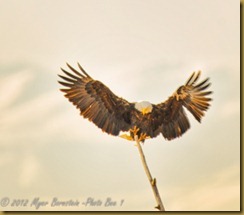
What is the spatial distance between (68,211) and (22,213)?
0.60m

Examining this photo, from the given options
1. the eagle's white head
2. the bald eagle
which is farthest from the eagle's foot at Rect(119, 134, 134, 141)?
the eagle's white head

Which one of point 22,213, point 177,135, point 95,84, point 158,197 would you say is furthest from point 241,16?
point 22,213

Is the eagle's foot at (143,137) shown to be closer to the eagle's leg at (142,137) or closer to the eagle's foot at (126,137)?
the eagle's leg at (142,137)

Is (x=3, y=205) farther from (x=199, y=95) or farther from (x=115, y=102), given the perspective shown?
(x=199, y=95)

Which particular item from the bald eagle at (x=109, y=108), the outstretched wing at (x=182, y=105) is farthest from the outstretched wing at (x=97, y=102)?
the outstretched wing at (x=182, y=105)

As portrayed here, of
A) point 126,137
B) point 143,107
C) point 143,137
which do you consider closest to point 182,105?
point 143,107

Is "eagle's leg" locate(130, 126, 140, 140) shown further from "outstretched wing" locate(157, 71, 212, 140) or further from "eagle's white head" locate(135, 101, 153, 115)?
"outstretched wing" locate(157, 71, 212, 140)

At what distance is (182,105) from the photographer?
5422mm

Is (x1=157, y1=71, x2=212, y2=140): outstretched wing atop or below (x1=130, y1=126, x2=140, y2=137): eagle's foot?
atop

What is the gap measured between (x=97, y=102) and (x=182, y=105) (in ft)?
3.98

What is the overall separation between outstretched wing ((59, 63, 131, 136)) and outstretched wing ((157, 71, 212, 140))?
54cm

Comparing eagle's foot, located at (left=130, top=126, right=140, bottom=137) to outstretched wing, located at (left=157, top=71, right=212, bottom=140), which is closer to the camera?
eagle's foot, located at (left=130, top=126, right=140, bottom=137)

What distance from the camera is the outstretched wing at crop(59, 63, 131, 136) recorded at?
5.12 metres

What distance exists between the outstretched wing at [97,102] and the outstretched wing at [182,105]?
544 millimetres
